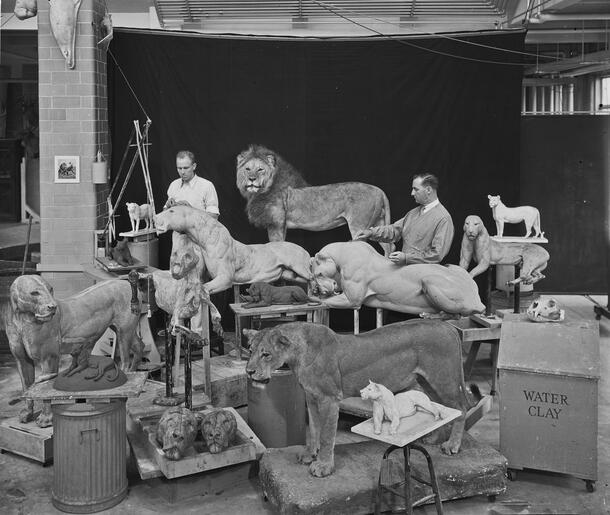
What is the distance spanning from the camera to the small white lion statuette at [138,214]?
10.4 metres

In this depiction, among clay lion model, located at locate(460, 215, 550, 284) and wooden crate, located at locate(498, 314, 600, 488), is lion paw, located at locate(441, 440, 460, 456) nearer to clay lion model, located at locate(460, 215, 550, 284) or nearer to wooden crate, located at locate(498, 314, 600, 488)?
wooden crate, located at locate(498, 314, 600, 488)

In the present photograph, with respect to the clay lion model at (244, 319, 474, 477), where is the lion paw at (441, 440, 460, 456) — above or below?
below

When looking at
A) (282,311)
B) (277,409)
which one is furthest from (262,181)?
(277,409)

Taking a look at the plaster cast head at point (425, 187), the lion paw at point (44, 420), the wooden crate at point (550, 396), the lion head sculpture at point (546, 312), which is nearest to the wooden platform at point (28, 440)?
the lion paw at point (44, 420)

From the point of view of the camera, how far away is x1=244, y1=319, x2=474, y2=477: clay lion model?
18.9 ft

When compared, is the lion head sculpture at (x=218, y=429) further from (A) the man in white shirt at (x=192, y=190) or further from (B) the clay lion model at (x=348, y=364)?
(A) the man in white shirt at (x=192, y=190)

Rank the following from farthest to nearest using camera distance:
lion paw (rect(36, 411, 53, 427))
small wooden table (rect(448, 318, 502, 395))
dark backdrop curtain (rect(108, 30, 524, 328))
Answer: dark backdrop curtain (rect(108, 30, 524, 328)) → small wooden table (rect(448, 318, 502, 395)) → lion paw (rect(36, 411, 53, 427))

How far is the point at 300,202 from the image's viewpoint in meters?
10.9

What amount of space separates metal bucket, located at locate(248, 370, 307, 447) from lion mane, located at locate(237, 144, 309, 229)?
13.9ft

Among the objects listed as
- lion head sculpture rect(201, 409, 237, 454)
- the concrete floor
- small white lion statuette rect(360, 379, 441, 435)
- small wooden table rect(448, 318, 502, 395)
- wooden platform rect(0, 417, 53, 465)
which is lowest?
the concrete floor

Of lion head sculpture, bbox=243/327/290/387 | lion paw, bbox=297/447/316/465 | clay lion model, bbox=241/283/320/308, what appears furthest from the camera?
clay lion model, bbox=241/283/320/308

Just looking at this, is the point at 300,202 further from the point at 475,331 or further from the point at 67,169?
the point at 475,331

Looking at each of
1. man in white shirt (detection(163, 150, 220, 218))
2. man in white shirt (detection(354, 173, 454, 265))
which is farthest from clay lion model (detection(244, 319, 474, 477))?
man in white shirt (detection(163, 150, 220, 218))

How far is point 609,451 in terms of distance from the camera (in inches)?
287
